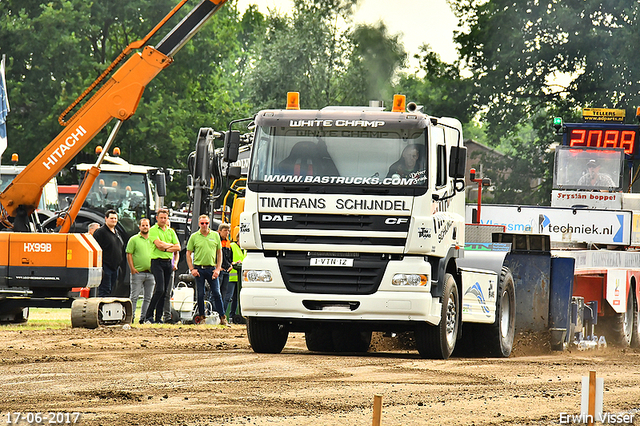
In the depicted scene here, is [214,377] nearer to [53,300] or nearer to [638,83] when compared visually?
[53,300]

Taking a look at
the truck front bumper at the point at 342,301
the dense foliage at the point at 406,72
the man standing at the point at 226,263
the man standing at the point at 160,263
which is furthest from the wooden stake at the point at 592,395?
the dense foliage at the point at 406,72

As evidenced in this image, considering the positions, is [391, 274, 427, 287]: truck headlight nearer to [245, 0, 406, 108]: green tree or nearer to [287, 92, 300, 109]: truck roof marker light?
[287, 92, 300, 109]: truck roof marker light

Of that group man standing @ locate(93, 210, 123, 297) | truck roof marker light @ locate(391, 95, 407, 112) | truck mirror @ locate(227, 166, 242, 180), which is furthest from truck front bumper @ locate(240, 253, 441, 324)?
man standing @ locate(93, 210, 123, 297)

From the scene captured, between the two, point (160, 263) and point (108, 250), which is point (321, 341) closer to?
point (160, 263)

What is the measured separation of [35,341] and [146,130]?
2894 cm

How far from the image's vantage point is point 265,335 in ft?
45.2

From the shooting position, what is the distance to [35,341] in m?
15.3

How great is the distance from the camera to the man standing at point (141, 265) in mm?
19516

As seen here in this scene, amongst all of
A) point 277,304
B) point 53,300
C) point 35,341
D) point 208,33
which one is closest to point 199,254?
point 53,300

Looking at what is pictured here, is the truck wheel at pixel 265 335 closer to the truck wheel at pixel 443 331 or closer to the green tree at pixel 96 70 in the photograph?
the truck wheel at pixel 443 331

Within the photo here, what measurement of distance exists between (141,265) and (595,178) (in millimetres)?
12004

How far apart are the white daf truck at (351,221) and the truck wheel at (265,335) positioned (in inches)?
14.8

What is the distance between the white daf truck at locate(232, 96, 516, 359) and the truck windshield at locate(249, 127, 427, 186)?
0.01m

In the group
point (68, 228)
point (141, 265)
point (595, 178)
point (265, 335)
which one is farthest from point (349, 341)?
point (595, 178)
